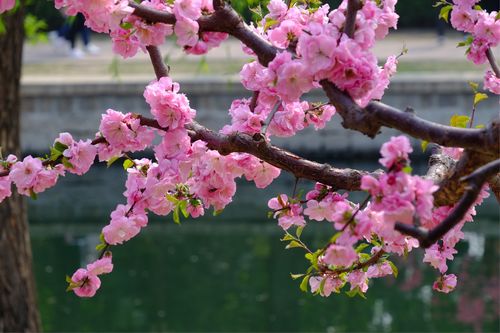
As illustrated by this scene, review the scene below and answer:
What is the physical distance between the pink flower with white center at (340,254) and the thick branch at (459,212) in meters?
0.16

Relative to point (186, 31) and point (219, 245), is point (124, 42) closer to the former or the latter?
point (186, 31)

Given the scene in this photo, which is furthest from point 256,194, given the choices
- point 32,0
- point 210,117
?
point 32,0

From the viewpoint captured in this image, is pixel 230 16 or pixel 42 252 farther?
pixel 42 252

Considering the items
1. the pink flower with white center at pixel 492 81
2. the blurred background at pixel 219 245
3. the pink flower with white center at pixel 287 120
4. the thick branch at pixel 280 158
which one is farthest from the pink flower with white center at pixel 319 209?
the blurred background at pixel 219 245

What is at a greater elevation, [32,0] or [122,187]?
[32,0]

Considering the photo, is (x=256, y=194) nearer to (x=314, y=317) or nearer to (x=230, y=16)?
(x=314, y=317)

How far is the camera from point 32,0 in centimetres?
577

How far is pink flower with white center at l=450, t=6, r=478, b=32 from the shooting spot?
2.66 metres

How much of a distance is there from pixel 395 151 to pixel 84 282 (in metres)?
0.98

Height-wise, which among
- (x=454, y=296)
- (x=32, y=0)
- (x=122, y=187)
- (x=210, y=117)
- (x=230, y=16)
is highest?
(x=230, y=16)

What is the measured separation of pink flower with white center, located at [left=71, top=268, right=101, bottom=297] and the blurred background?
3031mm

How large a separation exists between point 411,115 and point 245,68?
0.67 meters

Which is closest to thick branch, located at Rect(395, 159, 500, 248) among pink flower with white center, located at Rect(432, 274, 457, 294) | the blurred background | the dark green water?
pink flower with white center, located at Rect(432, 274, 457, 294)

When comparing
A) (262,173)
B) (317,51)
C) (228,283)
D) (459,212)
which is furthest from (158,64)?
(228,283)
